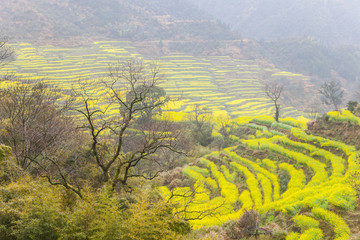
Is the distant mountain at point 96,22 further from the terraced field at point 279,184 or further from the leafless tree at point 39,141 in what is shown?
the terraced field at point 279,184

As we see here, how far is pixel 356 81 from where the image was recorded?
399 feet

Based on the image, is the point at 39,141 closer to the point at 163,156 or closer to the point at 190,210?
the point at 190,210

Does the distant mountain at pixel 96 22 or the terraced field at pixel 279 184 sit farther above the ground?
the distant mountain at pixel 96 22

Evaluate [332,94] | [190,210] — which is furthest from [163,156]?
[332,94]

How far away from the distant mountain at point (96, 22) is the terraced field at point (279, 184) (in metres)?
88.5

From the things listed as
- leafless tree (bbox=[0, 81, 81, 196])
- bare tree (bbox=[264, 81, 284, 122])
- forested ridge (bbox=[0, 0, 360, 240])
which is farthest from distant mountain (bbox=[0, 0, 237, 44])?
leafless tree (bbox=[0, 81, 81, 196])

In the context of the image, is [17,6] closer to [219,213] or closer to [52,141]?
[52,141]

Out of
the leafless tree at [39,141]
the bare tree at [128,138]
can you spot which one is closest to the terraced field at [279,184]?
the bare tree at [128,138]

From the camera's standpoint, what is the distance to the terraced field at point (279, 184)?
12.8 metres

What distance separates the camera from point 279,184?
2062 cm

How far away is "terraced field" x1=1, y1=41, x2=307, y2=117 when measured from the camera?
218 feet

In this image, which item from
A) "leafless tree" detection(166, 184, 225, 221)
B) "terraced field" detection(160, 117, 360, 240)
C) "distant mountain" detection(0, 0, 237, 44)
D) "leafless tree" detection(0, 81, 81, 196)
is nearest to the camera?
"leafless tree" detection(166, 184, 225, 221)

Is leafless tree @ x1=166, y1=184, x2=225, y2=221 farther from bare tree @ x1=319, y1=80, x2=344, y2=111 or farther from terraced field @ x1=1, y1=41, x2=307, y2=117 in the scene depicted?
bare tree @ x1=319, y1=80, x2=344, y2=111

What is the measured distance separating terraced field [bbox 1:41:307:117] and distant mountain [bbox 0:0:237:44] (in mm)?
12914
